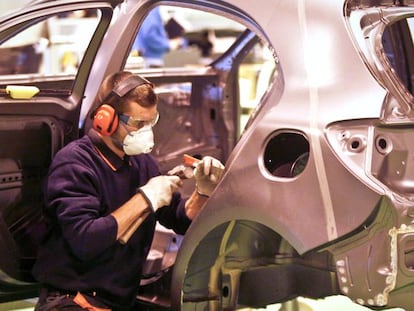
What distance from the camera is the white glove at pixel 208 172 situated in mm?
2910

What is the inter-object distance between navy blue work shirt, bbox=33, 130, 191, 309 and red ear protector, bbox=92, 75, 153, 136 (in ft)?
0.41

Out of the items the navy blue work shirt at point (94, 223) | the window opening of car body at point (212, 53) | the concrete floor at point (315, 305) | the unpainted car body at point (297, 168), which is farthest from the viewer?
the window opening of car body at point (212, 53)

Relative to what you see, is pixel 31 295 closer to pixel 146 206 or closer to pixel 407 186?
pixel 146 206

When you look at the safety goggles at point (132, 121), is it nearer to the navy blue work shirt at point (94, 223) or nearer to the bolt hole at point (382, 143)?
the navy blue work shirt at point (94, 223)

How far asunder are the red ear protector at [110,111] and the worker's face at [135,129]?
0.04 m

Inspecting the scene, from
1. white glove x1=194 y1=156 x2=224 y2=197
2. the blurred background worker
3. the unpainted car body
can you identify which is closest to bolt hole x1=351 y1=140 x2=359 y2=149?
the unpainted car body

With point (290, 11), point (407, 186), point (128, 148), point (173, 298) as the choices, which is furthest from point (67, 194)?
point (407, 186)

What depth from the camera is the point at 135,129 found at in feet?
9.50

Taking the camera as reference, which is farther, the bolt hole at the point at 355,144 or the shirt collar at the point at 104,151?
the shirt collar at the point at 104,151

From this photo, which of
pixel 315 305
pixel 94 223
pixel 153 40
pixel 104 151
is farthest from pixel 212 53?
pixel 94 223

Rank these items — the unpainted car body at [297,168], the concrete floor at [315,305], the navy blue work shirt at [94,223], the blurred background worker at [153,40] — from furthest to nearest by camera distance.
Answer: the blurred background worker at [153,40] → the concrete floor at [315,305] → the navy blue work shirt at [94,223] → the unpainted car body at [297,168]

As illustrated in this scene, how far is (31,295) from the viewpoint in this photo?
3480 millimetres

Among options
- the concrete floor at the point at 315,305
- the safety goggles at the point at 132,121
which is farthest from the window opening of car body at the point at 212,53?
the concrete floor at the point at 315,305

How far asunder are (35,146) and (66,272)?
707mm
